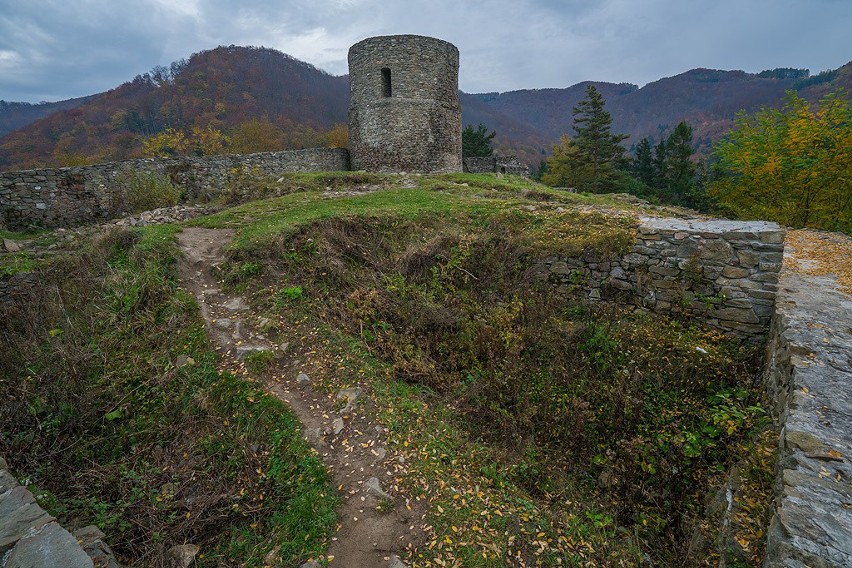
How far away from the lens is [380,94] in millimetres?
17234

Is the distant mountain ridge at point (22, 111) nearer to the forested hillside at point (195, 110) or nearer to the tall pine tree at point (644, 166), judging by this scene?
the forested hillside at point (195, 110)

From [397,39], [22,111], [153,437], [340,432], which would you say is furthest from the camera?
[22,111]

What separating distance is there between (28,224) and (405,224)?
10444 mm

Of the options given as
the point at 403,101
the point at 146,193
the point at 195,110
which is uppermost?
the point at 195,110

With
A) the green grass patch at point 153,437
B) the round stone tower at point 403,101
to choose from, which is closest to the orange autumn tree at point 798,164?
the round stone tower at point 403,101

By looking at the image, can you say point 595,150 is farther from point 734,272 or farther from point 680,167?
point 734,272

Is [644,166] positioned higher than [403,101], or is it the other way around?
[403,101]

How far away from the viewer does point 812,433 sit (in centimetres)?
275

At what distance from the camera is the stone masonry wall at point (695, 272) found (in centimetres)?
562

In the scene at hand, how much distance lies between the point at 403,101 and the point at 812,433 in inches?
683

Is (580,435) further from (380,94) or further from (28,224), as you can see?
(380,94)

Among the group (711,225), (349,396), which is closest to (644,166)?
(711,225)

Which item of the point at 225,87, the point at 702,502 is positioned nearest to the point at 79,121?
the point at 225,87

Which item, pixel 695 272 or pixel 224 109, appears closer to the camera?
pixel 695 272
